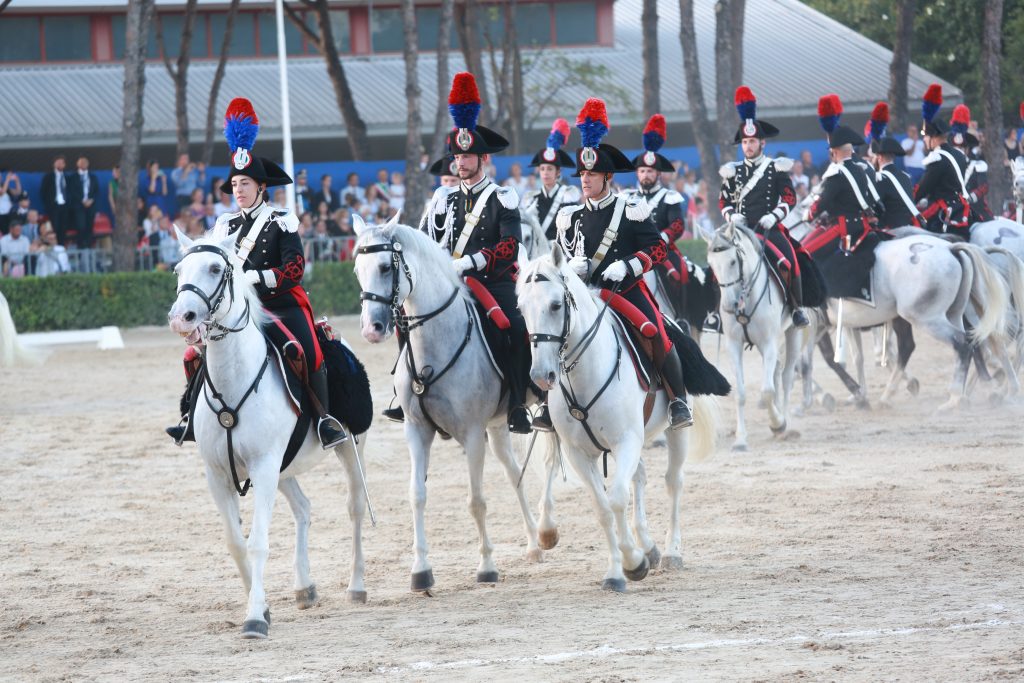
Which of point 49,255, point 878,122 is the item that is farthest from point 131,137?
point 878,122

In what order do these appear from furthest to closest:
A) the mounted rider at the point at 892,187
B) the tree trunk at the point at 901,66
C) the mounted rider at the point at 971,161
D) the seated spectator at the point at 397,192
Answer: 1. the tree trunk at the point at 901,66
2. the seated spectator at the point at 397,192
3. the mounted rider at the point at 971,161
4. the mounted rider at the point at 892,187

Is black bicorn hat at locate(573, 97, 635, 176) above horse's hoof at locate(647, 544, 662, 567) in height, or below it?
above

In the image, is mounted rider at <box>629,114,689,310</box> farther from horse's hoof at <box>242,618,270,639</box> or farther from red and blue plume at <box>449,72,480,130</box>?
horse's hoof at <box>242,618,270,639</box>

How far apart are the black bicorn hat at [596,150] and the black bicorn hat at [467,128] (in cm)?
59

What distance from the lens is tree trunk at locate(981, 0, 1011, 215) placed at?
29531 millimetres

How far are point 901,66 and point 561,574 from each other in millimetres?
27894

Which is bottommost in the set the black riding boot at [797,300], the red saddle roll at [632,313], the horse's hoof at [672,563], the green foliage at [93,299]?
the horse's hoof at [672,563]

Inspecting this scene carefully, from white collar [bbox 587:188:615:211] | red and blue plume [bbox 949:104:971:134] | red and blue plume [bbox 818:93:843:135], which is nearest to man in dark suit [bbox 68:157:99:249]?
red and blue plume [bbox 949:104:971:134]

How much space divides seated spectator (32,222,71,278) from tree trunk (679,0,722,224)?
562 inches

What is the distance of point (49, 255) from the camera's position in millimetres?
27234

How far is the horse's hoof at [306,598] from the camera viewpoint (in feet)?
30.6

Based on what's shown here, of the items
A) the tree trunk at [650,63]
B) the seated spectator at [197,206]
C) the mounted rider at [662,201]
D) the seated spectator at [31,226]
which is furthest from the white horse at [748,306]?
the tree trunk at [650,63]

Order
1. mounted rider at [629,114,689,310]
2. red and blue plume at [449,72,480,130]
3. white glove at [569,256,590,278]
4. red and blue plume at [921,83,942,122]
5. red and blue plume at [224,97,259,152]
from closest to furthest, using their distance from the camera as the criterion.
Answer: white glove at [569,256,590,278] → red and blue plume at [224,97,259,152] → red and blue plume at [449,72,480,130] → mounted rider at [629,114,689,310] → red and blue plume at [921,83,942,122]

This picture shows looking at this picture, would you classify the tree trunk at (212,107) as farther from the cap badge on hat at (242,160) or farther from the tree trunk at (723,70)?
the cap badge on hat at (242,160)
